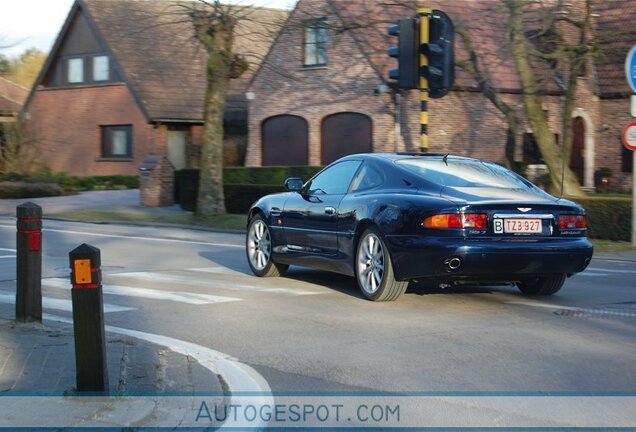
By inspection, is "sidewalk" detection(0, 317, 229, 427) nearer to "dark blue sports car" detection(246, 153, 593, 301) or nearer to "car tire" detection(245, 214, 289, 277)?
"dark blue sports car" detection(246, 153, 593, 301)

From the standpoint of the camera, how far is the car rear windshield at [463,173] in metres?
9.83

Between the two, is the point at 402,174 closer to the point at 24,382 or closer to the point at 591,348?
the point at 591,348

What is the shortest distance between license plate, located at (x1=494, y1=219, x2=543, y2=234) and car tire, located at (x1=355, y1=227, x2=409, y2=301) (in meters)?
1.06

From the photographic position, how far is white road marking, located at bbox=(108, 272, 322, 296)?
35.6ft

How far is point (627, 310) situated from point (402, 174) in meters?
2.48

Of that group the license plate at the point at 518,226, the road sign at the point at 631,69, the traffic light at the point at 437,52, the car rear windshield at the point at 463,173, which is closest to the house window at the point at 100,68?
the traffic light at the point at 437,52

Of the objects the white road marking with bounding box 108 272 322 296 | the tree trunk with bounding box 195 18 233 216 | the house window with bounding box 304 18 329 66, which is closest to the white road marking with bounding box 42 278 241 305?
the white road marking with bounding box 108 272 322 296

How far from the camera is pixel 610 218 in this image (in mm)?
17953

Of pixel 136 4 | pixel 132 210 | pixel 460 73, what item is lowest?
pixel 132 210

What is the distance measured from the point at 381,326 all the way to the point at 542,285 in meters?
2.59

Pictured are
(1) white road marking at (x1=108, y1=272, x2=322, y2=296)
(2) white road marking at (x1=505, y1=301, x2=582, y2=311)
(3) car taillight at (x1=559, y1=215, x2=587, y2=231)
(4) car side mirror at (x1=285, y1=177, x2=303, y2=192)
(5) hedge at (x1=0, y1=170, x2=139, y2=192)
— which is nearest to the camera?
(3) car taillight at (x1=559, y1=215, x2=587, y2=231)

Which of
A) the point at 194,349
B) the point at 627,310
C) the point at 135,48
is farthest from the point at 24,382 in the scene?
the point at 135,48

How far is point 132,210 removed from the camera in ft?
91.0

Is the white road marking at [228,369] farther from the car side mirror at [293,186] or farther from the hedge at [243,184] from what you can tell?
the hedge at [243,184]
